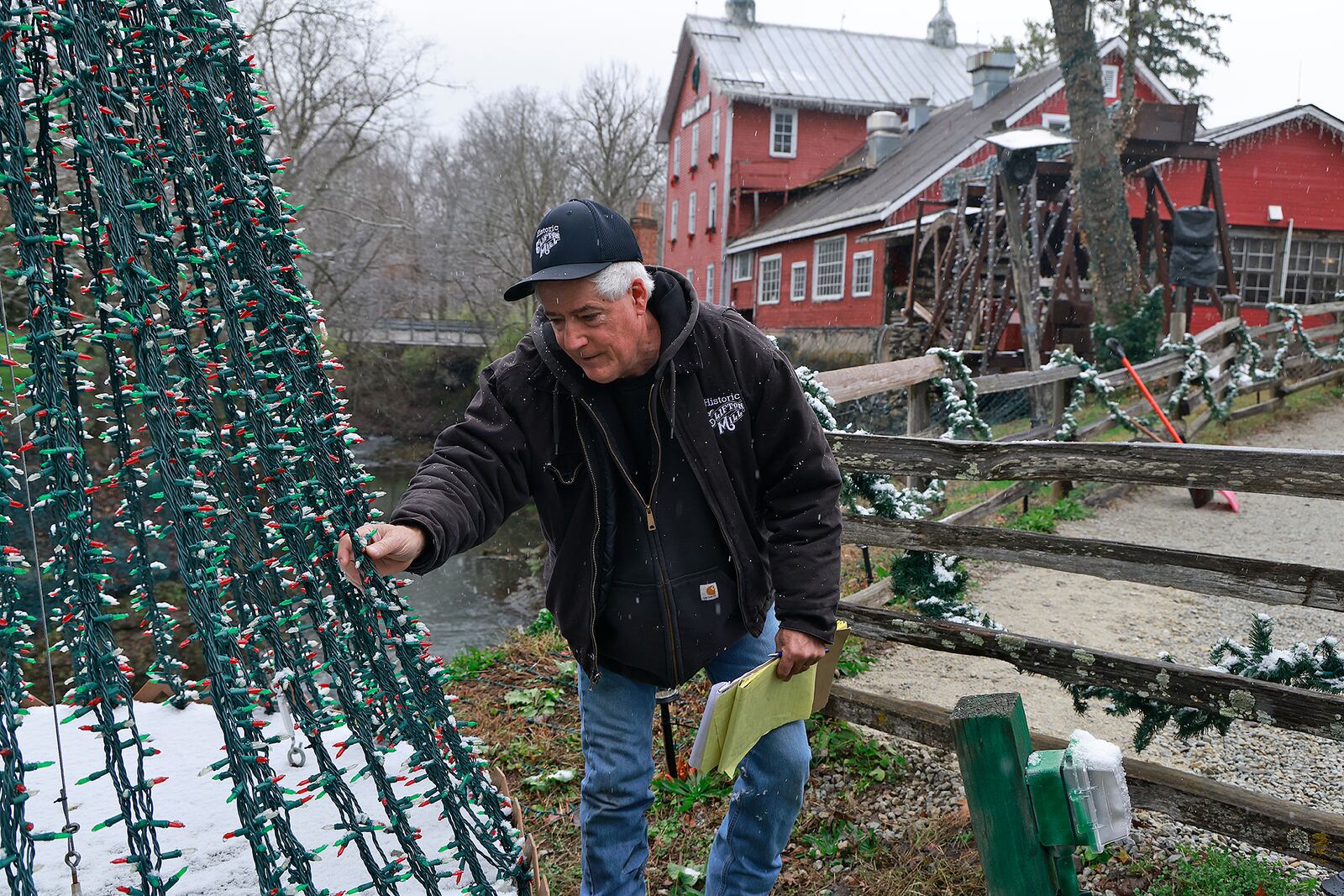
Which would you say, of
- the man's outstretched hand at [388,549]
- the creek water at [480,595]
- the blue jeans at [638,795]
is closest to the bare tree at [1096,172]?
the creek water at [480,595]

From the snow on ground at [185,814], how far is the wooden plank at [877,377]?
2.75m

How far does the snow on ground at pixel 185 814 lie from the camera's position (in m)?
3.16

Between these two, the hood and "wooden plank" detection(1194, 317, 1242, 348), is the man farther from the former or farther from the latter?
"wooden plank" detection(1194, 317, 1242, 348)

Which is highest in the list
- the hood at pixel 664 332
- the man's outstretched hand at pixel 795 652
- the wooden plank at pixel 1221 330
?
the wooden plank at pixel 1221 330

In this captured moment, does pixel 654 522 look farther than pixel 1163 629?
No

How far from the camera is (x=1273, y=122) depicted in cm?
2088

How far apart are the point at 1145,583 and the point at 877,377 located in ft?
8.24

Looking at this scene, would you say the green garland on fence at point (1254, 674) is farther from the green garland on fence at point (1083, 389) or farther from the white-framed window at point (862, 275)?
the white-framed window at point (862, 275)

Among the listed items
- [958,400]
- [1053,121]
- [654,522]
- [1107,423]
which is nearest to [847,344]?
[1053,121]

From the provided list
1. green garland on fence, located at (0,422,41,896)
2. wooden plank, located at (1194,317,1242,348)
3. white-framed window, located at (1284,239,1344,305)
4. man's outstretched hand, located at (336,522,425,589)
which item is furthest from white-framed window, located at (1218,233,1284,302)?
green garland on fence, located at (0,422,41,896)

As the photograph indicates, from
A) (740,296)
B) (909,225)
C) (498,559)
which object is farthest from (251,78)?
(740,296)

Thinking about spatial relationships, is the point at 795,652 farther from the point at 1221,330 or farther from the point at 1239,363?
the point at 1221,330

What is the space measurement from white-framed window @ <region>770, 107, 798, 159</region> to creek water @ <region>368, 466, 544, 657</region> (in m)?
16.8

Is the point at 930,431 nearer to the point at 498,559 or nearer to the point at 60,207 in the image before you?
the point at 60,207
